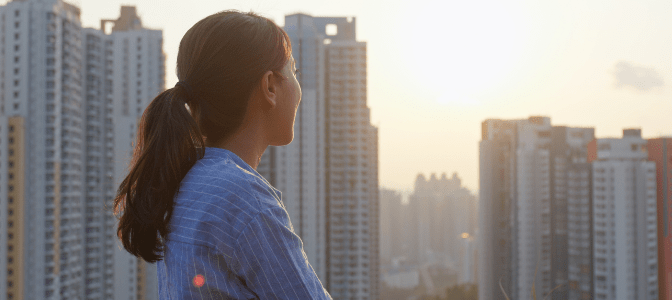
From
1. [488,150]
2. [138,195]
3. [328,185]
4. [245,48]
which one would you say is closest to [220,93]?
[245,48]

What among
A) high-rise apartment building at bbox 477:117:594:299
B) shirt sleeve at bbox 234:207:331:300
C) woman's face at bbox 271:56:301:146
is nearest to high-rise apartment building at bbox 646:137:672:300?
high-rise apartment building at bbox 477:117:594:299

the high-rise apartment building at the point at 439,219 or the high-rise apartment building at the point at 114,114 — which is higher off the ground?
the high-rise apartment building at the point at 114,114

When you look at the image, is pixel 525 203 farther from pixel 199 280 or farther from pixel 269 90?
pixel 199 280

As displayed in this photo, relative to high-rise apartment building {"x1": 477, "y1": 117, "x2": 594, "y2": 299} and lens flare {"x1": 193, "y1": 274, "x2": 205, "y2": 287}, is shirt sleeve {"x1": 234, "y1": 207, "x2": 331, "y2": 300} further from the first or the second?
high-rise apartment building {"x1": 477, "y1": 117, "x2": 594, "y2": 299}

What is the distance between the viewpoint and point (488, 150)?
24.8 m

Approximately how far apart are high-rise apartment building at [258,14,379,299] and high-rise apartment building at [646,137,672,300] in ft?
36.8

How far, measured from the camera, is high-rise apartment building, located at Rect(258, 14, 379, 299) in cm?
2077

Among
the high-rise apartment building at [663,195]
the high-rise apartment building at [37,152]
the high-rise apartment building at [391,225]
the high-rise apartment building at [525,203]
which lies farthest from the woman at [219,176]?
the high-rise apartment building at [391,225]

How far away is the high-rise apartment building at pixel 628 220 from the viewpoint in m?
19.8

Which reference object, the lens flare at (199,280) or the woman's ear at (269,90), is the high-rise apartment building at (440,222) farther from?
the lens flare at (199,280)

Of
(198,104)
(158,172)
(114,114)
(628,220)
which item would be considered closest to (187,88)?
(198,104)

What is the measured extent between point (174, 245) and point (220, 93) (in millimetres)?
250

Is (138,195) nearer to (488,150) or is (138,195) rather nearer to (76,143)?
(76,143)

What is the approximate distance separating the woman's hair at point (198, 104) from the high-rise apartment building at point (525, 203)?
24563mm
